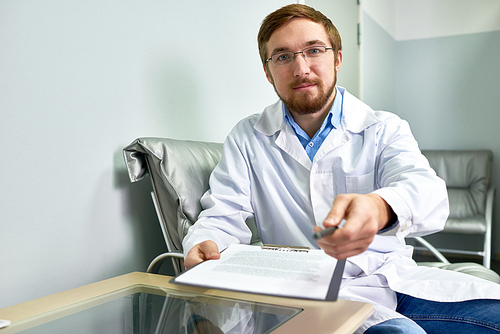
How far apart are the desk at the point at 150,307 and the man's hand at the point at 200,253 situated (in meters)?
0.09

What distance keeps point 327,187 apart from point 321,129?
0.21 meters

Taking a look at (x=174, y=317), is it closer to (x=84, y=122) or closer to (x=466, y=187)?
(x=84, y=122)

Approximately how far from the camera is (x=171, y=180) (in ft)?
4.07

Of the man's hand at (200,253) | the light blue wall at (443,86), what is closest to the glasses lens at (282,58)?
the man's hand at (200,253)

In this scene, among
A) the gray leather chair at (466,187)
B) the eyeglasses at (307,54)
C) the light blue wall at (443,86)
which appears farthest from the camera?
the light blue wall at (443,86)

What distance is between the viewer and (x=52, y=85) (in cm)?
110

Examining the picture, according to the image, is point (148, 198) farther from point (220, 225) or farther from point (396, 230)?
point (396, 230)

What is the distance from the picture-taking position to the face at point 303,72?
4.44 feet

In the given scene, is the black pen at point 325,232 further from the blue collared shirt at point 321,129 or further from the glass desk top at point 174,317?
the blue collared shirt at point 321,129

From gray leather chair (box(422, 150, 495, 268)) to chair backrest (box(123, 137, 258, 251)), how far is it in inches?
103

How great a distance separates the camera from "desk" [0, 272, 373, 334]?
672mm

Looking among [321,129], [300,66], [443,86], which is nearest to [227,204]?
[321,129]

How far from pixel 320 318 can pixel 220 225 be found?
0.56m

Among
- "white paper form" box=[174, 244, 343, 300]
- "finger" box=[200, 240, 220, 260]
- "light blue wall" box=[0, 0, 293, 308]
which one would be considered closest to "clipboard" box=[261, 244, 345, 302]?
"white paper form" box=[174, 244, 343, 300]
